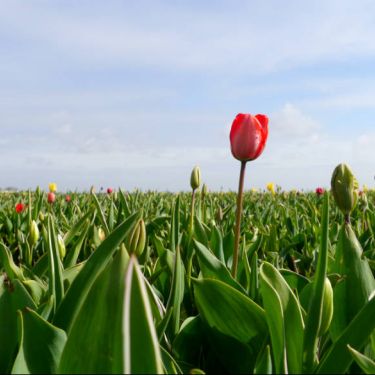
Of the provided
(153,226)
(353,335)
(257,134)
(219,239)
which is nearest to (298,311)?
(353,335)

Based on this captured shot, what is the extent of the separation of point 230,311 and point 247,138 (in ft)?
1.76

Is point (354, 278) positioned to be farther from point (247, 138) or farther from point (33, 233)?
point (33, 233)

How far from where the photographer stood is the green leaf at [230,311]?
90cm

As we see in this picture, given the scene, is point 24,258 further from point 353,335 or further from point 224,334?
point 353,335

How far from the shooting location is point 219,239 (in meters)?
1.71

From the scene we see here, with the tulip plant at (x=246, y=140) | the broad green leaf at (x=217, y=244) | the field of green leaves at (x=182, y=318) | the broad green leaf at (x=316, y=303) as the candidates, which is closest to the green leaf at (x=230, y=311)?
the field of green leaves at (x=182, y=318)

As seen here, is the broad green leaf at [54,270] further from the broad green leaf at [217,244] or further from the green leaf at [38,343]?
the broad green leaf at [217,244]

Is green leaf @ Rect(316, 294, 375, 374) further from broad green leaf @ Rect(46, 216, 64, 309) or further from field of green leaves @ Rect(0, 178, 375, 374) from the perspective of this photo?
broad green leaf @ Rect(46, 216, 64, 309)

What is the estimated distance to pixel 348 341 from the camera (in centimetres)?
72

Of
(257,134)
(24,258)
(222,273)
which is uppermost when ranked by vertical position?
(257,134)

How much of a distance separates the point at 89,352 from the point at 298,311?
0.40m

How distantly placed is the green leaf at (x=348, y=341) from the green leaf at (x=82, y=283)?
393 mm

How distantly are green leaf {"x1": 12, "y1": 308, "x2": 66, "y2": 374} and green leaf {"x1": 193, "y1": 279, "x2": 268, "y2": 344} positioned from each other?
0.28m

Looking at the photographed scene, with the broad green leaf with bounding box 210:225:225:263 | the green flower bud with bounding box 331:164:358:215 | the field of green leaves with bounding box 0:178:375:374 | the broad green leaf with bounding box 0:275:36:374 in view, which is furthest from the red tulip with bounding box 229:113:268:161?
the broad green leaf with bounding box 0:275:36:374
